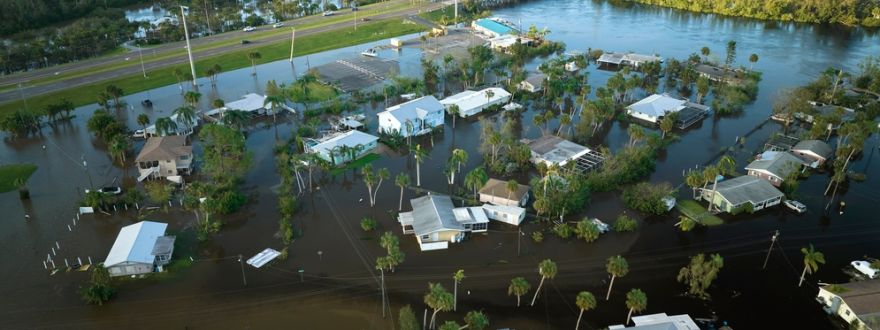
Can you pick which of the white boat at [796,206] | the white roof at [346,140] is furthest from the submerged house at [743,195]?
the white roof at [346,140]

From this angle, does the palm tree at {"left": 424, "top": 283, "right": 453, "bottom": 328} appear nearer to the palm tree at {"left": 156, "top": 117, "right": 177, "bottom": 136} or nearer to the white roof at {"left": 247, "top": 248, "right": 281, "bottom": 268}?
the white roof at {"left": 247, "top": 248, "right": 281, "bottom": 268}

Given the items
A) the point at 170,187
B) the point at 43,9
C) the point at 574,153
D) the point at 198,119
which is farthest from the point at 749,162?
the point at 43,9

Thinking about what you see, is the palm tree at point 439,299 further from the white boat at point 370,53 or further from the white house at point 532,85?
the white boat at point 370,53

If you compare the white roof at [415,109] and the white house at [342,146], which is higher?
the white roof at [415,109]

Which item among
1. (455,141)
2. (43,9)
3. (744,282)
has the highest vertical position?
(43,9)

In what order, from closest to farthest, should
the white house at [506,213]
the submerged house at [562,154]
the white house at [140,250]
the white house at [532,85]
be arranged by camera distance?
the white house at [140,250]
the white house at [506,213]
the submerged house at [562,154]
the white house at [532,85]

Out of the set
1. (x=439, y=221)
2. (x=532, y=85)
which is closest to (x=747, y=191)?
(x=439, y=221)

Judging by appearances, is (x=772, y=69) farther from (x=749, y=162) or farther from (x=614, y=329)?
(x=614, y=329)
